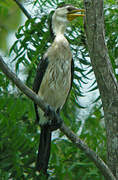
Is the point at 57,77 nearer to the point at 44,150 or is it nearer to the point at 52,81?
the point at 52,81

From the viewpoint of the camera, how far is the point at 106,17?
3.65 meters

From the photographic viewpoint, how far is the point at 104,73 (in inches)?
118

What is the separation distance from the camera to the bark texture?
2992 mm

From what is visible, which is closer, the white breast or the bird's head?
the white breast

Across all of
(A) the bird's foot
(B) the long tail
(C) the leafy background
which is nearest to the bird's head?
(C) the leafy background

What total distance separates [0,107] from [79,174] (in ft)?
3.89

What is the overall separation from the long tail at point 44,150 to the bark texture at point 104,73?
2.31ft

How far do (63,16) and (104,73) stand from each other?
144cm

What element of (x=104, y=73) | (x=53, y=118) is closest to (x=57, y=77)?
(x=53, y=118)

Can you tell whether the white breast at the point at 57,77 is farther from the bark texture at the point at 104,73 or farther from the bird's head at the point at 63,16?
the bark texture at the point at 104,73

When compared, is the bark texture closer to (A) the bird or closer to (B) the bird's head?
(A) the bird

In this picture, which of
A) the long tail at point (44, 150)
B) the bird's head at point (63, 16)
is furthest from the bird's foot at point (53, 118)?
the bird's head at point (63, 16)

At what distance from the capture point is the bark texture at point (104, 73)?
118 inches

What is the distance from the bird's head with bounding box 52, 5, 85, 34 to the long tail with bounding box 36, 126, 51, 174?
48.4 inches
